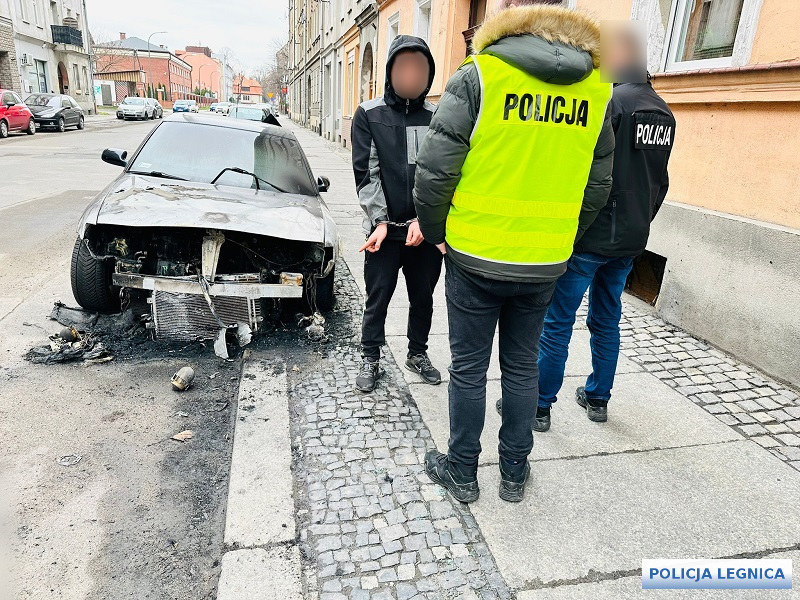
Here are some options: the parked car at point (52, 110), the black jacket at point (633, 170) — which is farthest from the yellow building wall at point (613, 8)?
the parked car at point (52, 110)

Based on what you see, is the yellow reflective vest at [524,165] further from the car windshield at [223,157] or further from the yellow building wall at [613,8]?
the yellow building wall at [613,8]

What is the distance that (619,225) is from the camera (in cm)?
276

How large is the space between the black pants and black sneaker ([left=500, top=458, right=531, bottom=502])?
1221mm

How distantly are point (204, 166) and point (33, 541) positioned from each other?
10.5 ft

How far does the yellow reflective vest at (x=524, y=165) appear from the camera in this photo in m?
1.96

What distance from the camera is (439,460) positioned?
271 cm

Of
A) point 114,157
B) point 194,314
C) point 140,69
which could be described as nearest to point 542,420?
point 194,314

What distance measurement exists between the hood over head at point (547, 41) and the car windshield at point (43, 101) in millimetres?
28015

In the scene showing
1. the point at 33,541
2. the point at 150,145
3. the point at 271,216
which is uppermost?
the point at 150,145

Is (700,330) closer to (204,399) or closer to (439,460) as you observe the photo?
(439,460)

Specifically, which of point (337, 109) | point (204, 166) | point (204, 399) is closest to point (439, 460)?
point (204, 399)

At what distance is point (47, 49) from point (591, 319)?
42121 millimetres

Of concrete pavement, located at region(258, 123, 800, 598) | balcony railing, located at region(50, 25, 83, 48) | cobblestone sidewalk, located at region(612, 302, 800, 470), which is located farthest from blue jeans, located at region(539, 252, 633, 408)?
balcony railing, located at region(50, 25, 83, 48)

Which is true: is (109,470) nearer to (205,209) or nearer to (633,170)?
(205,209)
